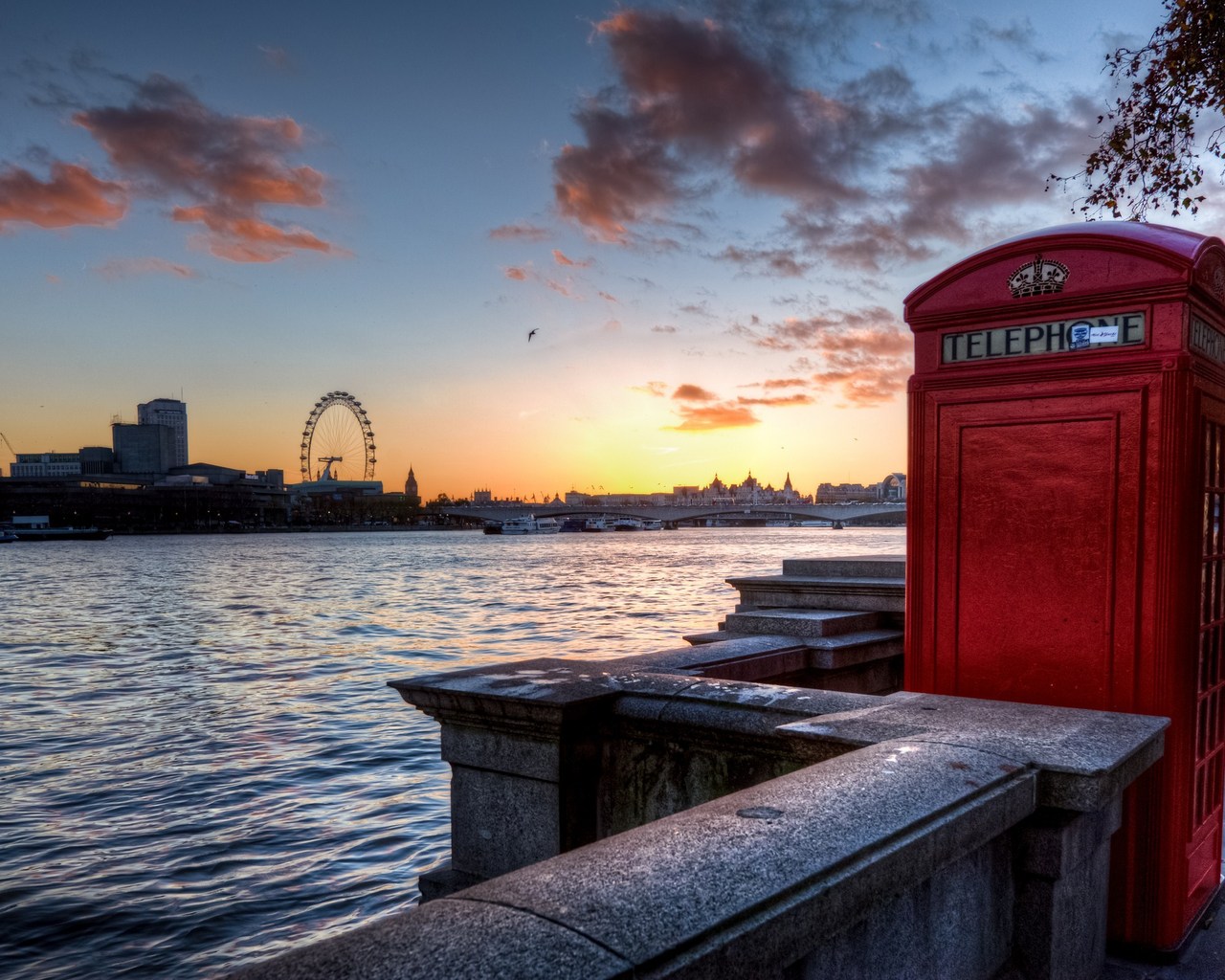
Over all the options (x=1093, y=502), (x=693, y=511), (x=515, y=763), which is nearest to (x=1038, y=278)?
(x=1093, y=502)

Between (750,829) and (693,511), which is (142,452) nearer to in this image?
(693,511)

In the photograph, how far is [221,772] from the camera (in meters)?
9.80

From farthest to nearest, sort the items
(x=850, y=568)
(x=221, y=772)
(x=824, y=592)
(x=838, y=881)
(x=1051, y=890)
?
1. (x=221, y=772)
2. (x=850, y=568)
3. (x=824, y=592)
4. (x=1051, y=890)
5. (x=838, y=881)

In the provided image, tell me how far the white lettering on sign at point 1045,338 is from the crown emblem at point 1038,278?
0.11 metres

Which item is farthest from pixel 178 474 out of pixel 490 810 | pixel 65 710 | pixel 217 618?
pixel 490 810

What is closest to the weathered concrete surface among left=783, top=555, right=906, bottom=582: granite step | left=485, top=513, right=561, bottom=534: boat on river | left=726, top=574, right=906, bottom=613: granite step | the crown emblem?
the crown emblem

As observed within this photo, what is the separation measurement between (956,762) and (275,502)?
556 ft

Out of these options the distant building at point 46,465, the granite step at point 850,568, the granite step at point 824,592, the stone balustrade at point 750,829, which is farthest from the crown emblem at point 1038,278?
the distant building at point 46,465

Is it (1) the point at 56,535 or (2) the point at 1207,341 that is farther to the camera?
(1) the point at 56,535

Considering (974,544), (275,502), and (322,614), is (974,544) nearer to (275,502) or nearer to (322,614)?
(322,614)

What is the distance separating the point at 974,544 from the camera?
3.33m

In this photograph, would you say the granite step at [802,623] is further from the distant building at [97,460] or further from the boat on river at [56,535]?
the distant building at [97,460]

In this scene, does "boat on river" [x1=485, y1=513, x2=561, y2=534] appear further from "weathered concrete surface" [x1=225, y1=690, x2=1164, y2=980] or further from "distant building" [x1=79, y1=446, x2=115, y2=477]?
"weathered concrete surface" [x1=225, y1=690, x2=1164, y2=980]

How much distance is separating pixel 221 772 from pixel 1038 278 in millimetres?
9374
